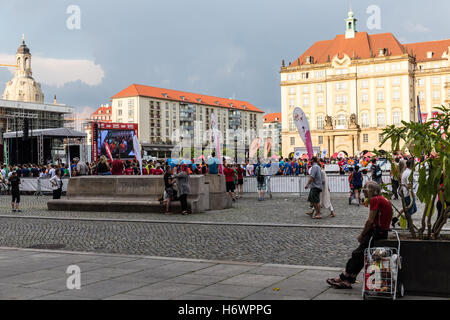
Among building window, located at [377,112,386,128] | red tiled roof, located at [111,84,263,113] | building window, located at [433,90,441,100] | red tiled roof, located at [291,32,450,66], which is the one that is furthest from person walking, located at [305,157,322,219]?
red tiled roof, located at [111,84,263,113]

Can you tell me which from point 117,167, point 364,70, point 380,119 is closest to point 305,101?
point 364,70

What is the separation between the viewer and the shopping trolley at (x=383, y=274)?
234 inches

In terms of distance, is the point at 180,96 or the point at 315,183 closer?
the point at 315,183

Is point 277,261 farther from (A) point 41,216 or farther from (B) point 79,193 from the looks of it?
(B) point 79,193

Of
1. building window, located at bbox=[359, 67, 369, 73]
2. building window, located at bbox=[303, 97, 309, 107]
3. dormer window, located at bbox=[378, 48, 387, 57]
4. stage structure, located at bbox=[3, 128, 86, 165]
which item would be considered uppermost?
dormer window, located at bbox=[378, 48, 387, 57]

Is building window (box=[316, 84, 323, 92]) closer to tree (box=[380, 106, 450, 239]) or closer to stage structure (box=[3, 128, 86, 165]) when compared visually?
stage structure (box=[3, 128, 86, 165])

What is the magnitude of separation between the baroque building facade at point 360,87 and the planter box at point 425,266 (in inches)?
3300

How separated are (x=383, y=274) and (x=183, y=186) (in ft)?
36.6

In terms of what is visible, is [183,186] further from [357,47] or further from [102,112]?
[102,112]

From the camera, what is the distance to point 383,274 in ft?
19.6

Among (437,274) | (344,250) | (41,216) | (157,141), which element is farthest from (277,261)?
(157,141)

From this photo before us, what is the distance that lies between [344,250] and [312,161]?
654 cm

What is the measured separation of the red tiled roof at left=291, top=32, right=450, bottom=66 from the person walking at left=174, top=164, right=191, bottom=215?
279 feet

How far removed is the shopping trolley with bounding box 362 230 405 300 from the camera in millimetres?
5941
